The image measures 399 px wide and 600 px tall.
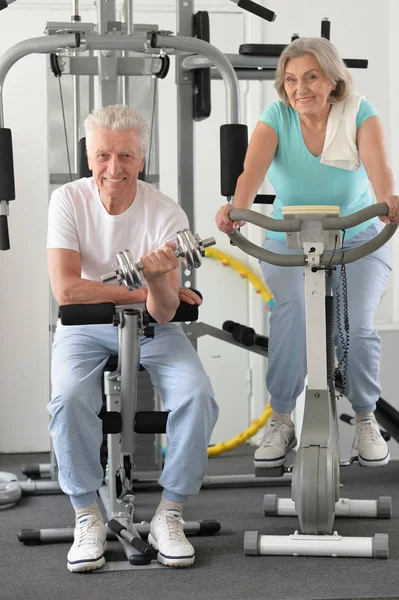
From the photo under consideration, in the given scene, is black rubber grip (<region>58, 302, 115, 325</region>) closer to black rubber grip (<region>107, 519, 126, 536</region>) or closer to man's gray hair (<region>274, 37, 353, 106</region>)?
black rubber grip (<region>107, 519, 126, 536</region>)

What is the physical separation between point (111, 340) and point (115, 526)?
571 mm

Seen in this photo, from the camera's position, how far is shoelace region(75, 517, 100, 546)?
279cm

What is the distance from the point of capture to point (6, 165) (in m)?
3.18

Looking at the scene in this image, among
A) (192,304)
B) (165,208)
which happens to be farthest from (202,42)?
(192,304)

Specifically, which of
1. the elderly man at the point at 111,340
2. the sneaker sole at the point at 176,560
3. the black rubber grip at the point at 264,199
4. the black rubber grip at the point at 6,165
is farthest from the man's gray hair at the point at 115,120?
the sneaker sole at the point at 176,560

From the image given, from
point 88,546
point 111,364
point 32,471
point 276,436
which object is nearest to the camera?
point 88,546

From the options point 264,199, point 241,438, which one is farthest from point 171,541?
point 241,438

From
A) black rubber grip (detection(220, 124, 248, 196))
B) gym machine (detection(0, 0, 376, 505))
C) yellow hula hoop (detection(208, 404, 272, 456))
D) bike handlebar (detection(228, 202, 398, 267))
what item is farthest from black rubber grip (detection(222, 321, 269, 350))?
bike handlebar (detection(228, 202, 398, 267))

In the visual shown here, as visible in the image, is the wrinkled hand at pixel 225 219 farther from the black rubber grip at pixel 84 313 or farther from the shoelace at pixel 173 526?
A: the shoelace at pixel 173 526

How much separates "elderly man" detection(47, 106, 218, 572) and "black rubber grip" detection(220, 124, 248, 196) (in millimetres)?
301

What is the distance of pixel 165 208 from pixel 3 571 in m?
1.21

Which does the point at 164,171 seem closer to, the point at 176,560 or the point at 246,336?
the point at 246,336

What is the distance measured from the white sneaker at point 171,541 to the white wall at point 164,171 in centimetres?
202

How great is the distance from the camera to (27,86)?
468cm
